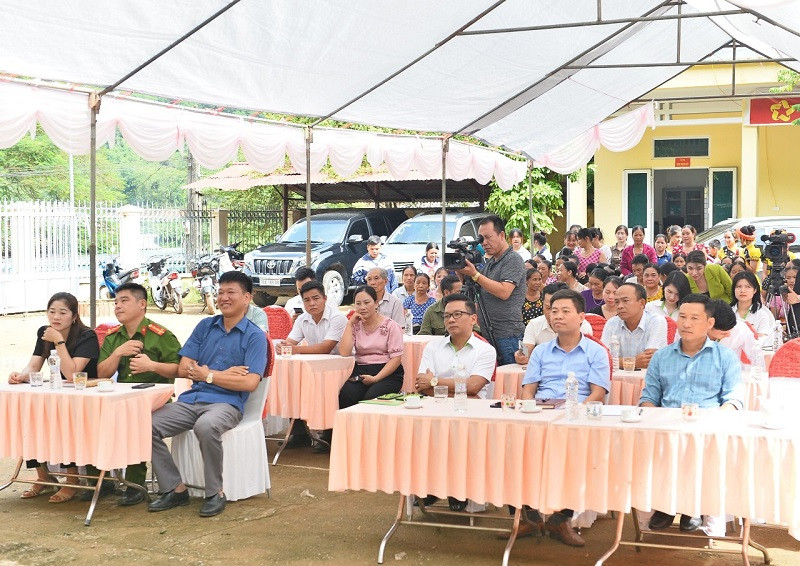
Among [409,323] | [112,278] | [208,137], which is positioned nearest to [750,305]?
[409,323]

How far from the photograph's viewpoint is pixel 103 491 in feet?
21.3

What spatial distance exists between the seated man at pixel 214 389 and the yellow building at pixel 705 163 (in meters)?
15.1

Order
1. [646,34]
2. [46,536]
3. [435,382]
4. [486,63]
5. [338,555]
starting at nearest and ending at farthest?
[338,555] → [46,536] → [435,382] → [486,63] → [646,34]

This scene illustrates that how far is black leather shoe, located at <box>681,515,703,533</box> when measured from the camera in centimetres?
529

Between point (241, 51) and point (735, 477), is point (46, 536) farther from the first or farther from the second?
point (241, 51)

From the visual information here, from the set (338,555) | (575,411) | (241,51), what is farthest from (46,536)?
(241,51)

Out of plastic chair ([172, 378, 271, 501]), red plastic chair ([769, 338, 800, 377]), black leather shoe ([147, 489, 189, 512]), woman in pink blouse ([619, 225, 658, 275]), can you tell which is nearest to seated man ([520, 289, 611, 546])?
red plastic chair ([769, 338, 800, 377])

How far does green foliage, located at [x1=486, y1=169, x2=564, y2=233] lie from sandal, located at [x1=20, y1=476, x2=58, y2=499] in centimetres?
1687

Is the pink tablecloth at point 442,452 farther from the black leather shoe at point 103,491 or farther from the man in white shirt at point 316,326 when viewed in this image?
the man in white shirt at point 316,326

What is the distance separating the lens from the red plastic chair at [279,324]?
893 cm

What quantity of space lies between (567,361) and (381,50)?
411 centimetres

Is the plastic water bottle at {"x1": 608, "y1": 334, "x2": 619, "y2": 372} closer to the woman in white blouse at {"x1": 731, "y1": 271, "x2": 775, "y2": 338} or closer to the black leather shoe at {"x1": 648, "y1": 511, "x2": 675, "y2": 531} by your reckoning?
the woman in white blouse at {"x1": 731, "y1": 271, "x2": 775, "y2": 338}

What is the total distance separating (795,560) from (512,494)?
149 centimetres

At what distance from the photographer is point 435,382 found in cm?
591
